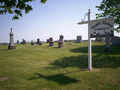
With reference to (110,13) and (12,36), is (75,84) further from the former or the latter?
(12,36)

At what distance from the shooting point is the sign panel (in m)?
4.72

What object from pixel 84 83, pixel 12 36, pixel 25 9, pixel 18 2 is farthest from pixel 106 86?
pixel 12 36

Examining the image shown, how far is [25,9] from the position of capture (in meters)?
5.17

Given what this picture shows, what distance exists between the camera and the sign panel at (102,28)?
472 cm

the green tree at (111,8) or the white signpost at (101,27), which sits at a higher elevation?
the green tree at (111,8)

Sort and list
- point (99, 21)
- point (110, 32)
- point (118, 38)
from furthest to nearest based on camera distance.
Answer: point (118, 38) → point (99, 21) → point (110, 32)

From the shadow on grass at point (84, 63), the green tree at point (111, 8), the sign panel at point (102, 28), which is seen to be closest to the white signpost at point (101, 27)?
the sign panel at point (102, 28)

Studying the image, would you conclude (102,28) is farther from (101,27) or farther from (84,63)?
(84,63)

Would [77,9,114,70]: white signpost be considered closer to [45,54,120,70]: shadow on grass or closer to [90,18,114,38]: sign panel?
[90,18,114,38]: sign panel

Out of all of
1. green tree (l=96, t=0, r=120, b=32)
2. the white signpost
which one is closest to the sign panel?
the white signpost

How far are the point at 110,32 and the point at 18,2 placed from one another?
5180 mm

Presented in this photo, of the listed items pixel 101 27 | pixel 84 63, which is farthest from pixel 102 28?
pixel 84 63

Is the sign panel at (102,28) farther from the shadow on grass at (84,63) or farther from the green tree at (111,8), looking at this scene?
the green tree at (111,8)

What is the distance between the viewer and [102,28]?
4992mm
